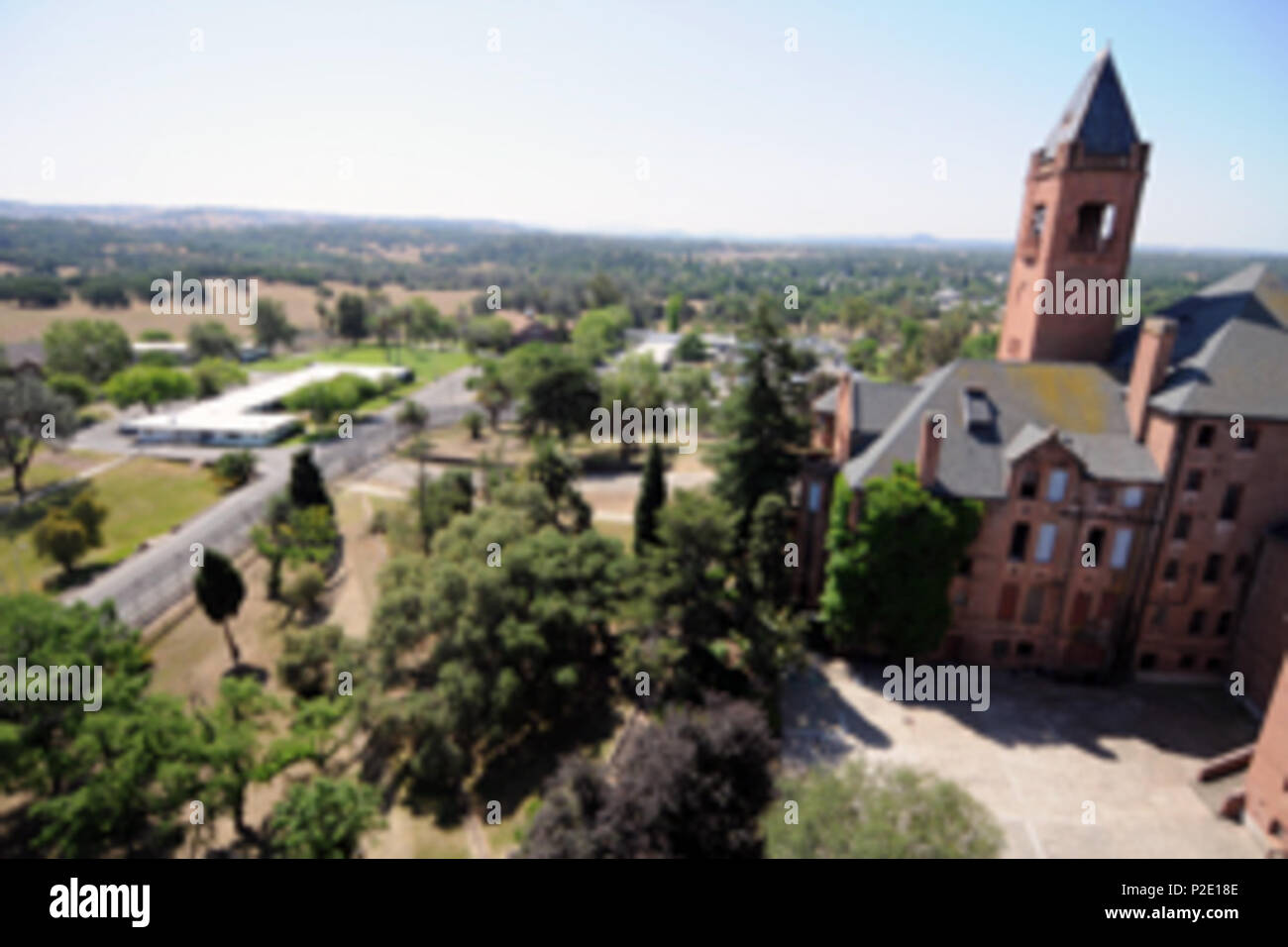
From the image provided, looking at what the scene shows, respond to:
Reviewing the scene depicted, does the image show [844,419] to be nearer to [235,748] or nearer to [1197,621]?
[1197,621]

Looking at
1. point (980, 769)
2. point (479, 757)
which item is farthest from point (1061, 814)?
point (479, 757)

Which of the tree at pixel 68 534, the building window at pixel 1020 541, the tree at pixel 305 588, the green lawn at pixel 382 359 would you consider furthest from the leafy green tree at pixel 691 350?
the building window at pixel 1020 541

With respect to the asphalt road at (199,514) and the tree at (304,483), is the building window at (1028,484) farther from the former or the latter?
the asphalt road at (199,514)

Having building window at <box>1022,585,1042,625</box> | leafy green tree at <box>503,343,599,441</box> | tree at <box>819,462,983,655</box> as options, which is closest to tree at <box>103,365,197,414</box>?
leafy green tree at <box>503,343,599,441</box>

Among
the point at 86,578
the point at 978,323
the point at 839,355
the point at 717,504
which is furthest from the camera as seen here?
the point at 978,323

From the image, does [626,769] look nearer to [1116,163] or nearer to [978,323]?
[1116,163]
